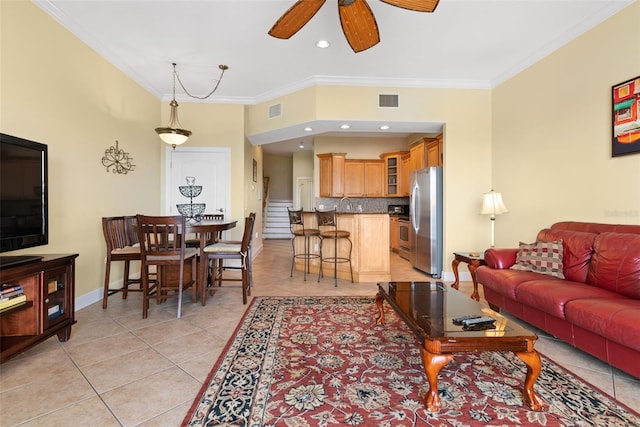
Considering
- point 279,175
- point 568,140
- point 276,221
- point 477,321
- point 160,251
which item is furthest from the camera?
point 279,175

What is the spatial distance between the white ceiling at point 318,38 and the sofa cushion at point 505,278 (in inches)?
97.7

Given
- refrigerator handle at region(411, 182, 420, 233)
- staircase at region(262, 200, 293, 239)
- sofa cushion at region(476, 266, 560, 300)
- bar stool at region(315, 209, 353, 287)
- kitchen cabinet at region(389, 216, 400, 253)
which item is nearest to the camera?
sofa cushion at region(476, 266, 560, 300)

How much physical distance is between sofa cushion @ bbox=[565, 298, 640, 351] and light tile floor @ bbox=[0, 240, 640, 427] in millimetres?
314

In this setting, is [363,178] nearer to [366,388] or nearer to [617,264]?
[617,264]

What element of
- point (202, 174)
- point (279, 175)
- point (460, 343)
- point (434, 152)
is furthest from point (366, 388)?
point (279, 175)

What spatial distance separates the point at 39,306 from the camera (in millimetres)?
2033

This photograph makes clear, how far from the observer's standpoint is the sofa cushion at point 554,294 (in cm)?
211

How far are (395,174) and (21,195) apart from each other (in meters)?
6.78

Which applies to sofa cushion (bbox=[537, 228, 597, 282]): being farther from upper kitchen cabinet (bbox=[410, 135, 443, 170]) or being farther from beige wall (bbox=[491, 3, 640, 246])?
upper kitchen cabinet (bbox=[410, 135, 443, 170])

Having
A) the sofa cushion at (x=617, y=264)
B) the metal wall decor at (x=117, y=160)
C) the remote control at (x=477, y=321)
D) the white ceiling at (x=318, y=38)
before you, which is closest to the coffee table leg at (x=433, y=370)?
the remote control at (x=477, y=321)

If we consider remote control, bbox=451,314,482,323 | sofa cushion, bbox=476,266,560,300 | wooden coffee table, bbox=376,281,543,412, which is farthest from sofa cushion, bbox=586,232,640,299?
remote control, bbox=451,314,482,323

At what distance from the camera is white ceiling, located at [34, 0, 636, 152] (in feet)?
9.03

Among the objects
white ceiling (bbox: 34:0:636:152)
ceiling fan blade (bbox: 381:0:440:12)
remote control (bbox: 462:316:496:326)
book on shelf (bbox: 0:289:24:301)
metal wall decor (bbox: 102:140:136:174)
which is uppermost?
white ceiling (bbox: 34:0:636:152)

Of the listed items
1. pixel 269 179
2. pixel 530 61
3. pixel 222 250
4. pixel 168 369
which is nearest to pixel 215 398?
pixel 168 369
